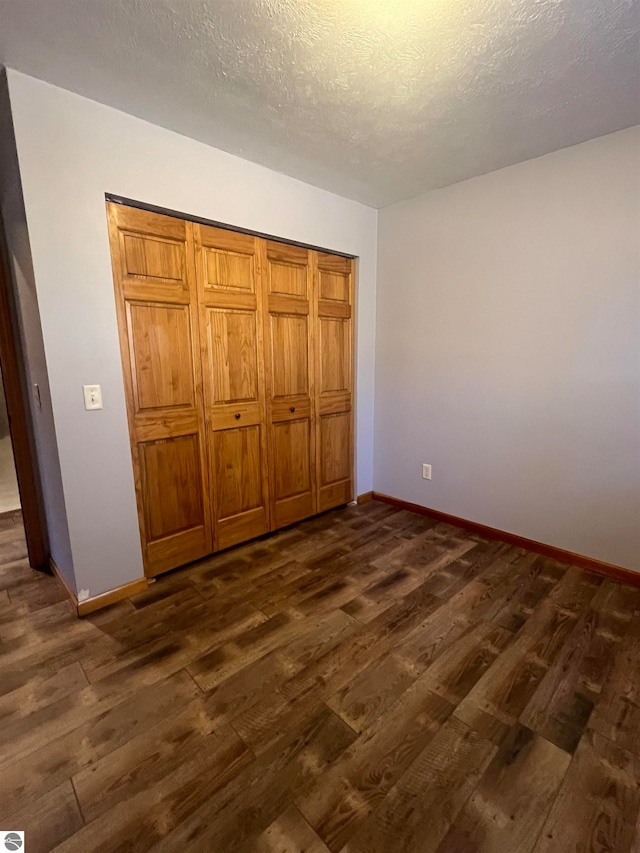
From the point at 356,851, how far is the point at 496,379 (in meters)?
2.43

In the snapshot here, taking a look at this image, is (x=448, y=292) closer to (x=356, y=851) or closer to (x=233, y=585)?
(x=233, y=585)

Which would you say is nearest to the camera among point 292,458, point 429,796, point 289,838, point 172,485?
point 289,838

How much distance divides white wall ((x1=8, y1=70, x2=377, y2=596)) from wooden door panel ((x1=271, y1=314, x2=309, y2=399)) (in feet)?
2.19

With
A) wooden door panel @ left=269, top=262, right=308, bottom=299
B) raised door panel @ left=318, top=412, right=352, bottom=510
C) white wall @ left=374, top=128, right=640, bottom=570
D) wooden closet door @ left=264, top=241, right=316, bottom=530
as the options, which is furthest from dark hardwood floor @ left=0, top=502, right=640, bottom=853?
wooden door panel @ left=269, top=262, right=308, bottom=299

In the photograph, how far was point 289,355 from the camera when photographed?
2.77 metres

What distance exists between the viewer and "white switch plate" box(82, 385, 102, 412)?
1.88 metres

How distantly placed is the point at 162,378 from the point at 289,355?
935 millimetres

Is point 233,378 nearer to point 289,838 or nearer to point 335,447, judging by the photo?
point 335,447

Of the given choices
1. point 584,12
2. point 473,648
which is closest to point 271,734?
point 473,648

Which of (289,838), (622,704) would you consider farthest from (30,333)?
(622,704)

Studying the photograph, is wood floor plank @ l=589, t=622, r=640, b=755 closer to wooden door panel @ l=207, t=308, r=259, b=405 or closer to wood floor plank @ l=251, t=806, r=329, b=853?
wood floor plank @ l=251, t=806, r=329, b=853

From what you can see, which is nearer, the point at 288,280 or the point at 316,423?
the point at 288,280

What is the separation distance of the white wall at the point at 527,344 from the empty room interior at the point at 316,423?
0.06 ft

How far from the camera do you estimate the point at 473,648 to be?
67.7 inches
